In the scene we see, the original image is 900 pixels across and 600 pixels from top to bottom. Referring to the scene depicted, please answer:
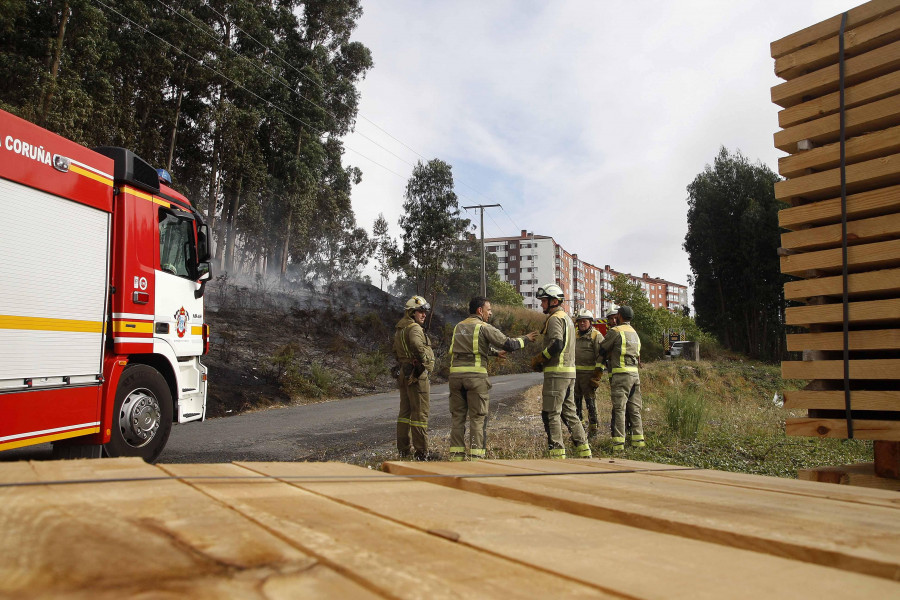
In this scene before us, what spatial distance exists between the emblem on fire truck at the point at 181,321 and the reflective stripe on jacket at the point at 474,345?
10.4ft

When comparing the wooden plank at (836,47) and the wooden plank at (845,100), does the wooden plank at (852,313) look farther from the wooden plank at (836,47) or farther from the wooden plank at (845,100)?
the wooden plank at (836,47)

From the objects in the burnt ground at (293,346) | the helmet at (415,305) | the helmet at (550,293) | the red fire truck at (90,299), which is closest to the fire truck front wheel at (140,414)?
the red fire truck at (90,299)

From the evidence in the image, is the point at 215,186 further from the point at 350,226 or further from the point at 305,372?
the point at 350,226

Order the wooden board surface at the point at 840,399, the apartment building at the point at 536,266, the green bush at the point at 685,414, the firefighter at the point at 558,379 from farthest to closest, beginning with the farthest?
the apartment building at the point at 536,266 < the green bush at the point at 685,414 < the firefighter at the point at 558,379 < the wooden board surface at the point at 840,399

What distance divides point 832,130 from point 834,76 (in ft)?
1.15

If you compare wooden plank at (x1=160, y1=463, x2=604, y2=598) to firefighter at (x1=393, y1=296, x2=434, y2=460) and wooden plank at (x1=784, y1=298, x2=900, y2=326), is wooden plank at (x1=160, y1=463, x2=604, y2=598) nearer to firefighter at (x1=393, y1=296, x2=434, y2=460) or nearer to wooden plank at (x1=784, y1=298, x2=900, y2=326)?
wooden plank at (x1=784, y1=298, x2=900, y2=326)

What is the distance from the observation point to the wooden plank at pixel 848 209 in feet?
11.1

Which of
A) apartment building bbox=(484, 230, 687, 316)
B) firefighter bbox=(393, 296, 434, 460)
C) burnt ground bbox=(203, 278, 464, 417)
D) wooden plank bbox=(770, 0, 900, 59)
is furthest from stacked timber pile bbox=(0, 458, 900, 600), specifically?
apartment building bbox=(484, 230, 687, 316)

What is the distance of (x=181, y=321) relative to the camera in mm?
6754

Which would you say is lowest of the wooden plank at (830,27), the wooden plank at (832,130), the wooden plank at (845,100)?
the wooden plank at (832,130)

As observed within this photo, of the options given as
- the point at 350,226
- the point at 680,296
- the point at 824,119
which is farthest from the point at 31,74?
the point at 680,296

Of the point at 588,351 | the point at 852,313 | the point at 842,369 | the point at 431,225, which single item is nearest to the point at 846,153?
the point at 852,313

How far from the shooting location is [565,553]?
3.05ft

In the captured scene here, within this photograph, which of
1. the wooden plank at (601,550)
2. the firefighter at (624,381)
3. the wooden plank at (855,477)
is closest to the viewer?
the wooden plank at (601,550)
